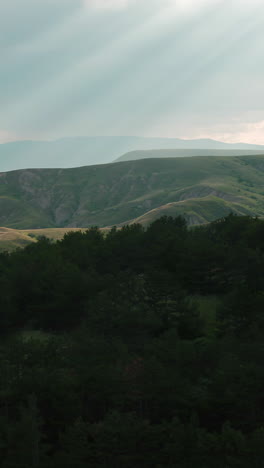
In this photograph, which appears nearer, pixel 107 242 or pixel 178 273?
pixel 178 273

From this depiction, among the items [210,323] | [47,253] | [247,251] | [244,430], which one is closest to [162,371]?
[244,430]

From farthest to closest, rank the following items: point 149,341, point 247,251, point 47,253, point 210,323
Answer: point 47,253
point 247,251
point 210,323
point 149,341

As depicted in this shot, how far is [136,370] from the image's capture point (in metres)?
33.8

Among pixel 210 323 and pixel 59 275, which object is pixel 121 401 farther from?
pixel 59 275

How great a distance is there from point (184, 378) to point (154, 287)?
17.6 m

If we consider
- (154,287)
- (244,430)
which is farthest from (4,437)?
(154,287)

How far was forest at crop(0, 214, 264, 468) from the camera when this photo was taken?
87.1 feet

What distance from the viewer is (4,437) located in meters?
28.6

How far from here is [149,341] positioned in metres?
40.9

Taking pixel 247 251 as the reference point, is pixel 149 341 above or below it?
below

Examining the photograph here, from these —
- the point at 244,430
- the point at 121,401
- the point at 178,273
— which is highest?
the point at 178,273

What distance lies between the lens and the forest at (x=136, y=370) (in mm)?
26547

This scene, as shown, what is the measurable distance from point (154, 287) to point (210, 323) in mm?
6303

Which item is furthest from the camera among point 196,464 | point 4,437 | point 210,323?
point 210,323
